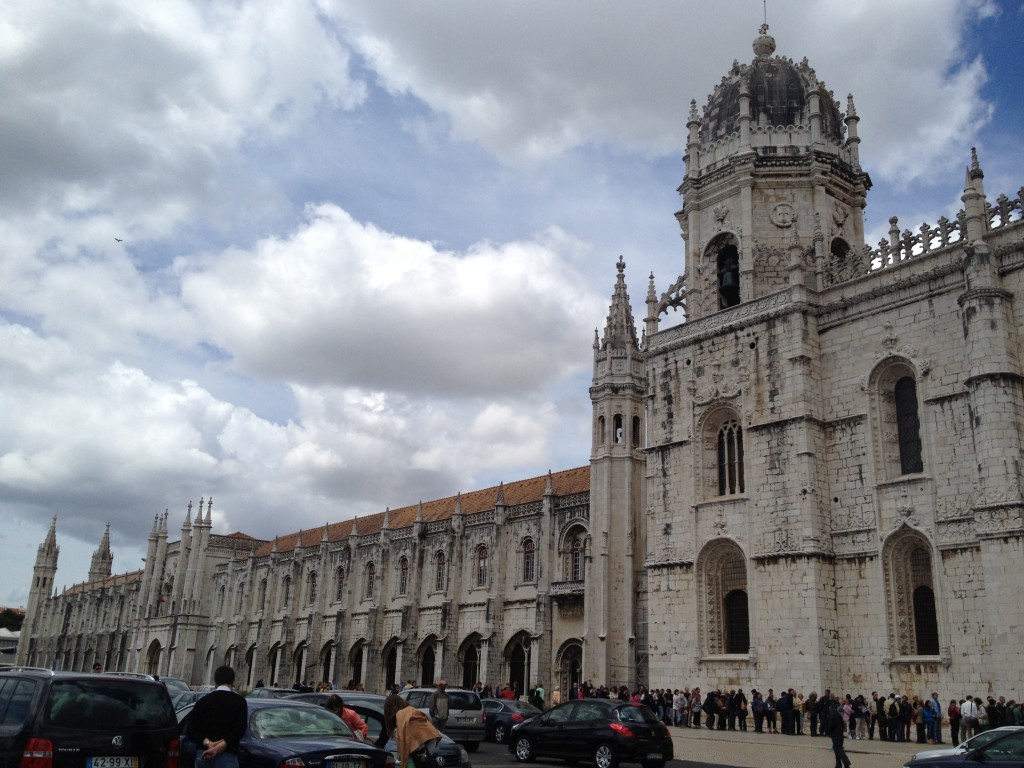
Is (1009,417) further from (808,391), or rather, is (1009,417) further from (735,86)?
(735,86)

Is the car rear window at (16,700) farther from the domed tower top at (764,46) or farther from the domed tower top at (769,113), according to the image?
the domed tower top at (764,46)

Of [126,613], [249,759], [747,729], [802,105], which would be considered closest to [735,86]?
[802,105]

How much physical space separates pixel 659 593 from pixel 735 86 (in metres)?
18.3

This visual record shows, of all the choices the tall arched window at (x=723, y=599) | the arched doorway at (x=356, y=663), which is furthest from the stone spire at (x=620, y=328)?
the arched doorway at (x=356, y=663)

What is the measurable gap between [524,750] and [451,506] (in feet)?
110

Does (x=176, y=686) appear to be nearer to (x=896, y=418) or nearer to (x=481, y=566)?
(x=896, y=418)

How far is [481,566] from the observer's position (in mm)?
43688

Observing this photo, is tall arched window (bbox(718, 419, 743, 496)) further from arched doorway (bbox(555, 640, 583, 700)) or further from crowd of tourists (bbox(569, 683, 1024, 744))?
arched doorway (bbox(555, 640, 583, 700))

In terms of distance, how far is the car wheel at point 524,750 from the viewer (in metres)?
17.7

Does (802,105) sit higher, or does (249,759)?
Result: (802,105)

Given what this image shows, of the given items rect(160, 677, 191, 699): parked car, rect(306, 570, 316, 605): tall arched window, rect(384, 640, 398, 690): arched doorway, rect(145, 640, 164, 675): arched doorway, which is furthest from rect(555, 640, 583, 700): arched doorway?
rect(145, 640, 164, 675): arched doorway

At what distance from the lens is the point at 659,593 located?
28266 millimetres

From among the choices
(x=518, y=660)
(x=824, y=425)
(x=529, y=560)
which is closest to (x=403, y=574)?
(x=529, y=560)

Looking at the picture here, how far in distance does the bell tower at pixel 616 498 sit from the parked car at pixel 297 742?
2282 cm
